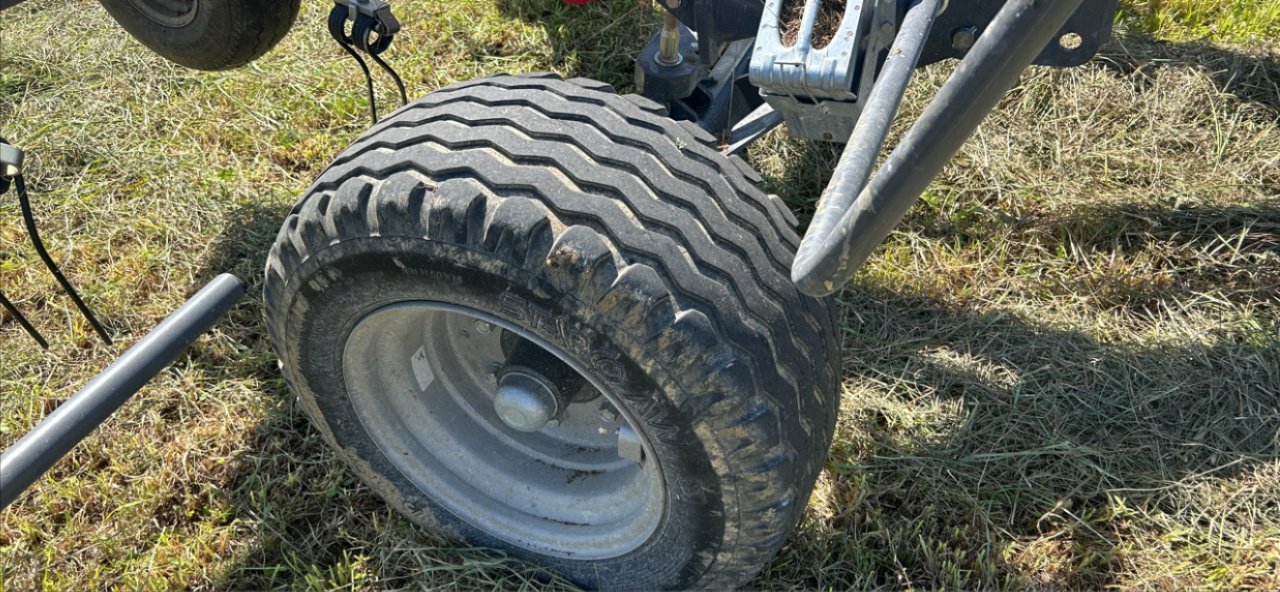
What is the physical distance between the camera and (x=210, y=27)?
112 inches

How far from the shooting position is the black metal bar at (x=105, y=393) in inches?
73.6

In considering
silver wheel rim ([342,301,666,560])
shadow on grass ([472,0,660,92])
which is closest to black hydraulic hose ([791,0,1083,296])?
silver wheel rim ([342,301,666,560])

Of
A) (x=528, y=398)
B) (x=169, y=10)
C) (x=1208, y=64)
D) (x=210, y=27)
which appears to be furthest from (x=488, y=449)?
(x=1208, y=64)

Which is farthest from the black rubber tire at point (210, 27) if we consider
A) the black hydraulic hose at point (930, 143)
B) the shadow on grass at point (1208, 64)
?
the shadow on grass at point (1208, 64)

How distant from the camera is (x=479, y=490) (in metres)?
2.37

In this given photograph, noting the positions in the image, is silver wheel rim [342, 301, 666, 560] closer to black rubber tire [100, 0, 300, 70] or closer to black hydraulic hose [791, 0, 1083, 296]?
black hydraulic hose [791, 0, 1083, 296]

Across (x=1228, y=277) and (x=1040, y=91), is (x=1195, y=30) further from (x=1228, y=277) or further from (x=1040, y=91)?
(x=1228, y=277)

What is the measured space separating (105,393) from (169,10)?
143 cm

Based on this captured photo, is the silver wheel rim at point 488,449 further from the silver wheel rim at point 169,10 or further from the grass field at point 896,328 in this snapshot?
the silver wheel rim at point 169,10

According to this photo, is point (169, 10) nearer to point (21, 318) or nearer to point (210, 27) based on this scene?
point (210, 27)

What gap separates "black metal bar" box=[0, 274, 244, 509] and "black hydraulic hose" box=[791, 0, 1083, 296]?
1258 millimetres

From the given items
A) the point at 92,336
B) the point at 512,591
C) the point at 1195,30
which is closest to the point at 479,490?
the point at 512,591

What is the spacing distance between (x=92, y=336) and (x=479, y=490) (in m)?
1.42

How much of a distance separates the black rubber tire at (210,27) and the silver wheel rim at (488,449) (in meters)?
1.17
